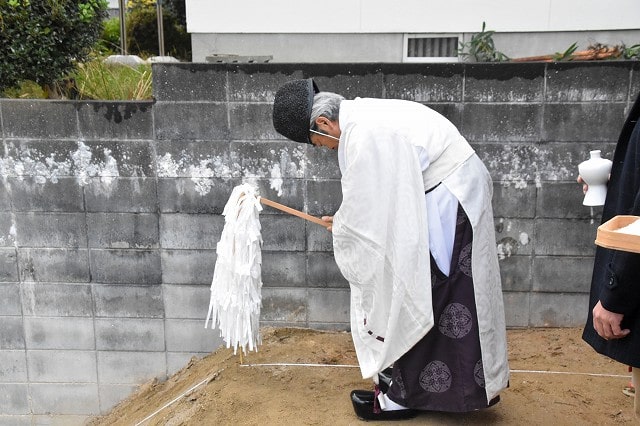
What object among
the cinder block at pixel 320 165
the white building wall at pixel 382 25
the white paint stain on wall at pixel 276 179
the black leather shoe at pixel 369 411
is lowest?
the black leather shoe at pixel 369 411

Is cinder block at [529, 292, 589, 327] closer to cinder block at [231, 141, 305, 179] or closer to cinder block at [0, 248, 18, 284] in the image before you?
cinder block at [231, 141, 305, 179]

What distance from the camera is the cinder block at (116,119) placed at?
370 centimetres

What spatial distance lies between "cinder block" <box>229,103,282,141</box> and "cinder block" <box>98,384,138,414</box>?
1.94 m

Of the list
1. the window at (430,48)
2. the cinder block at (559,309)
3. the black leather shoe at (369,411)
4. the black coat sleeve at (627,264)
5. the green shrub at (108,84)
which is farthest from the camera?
the window at (430,48)

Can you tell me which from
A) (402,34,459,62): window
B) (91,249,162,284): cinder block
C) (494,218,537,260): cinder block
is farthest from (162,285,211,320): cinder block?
(402,34,459,62): window

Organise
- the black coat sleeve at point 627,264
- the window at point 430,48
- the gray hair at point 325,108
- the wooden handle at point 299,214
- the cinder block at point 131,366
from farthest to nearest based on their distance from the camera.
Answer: the window at point 430,48 < the cinder block at point 131,366 < the wooden handle at point 299,214 < the gray hair at point 325,108 < the black coat sleeve at point 627,264

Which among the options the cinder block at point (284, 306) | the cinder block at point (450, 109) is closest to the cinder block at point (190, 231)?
the cinder block at point (284, 306)

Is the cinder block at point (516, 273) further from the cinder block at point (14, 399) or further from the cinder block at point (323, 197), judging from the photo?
the cinder block at point (14, 399)

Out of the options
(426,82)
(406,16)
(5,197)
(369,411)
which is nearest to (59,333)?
(5,197)

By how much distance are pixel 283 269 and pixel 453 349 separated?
4.99 feet

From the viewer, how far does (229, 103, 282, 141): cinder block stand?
3660mm

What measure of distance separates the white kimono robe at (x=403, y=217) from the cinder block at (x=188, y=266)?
1.46 m

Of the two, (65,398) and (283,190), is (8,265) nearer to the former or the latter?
(65,398)

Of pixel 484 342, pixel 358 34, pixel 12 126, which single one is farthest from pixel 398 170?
pixel 358 34
